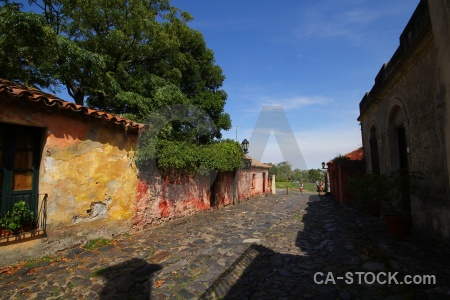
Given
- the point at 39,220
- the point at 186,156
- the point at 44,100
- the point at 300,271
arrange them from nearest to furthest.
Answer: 1. the point at 300,271
2. the point at 44,100
3. the point at 39,220
4. the point at 186,156

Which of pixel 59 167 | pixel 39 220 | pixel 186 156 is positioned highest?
pixel 186 156

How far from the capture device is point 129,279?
436 centimetres

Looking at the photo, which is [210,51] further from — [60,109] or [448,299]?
[448,299]

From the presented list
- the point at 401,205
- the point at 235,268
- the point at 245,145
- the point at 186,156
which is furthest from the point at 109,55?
the point at 401,205

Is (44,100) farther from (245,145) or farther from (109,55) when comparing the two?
(245,145)

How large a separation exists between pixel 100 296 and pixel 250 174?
16.8 meters

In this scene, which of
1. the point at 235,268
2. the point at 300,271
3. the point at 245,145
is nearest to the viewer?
the point at 300,271

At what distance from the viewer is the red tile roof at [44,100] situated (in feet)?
15.1

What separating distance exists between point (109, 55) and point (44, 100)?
6717 mm

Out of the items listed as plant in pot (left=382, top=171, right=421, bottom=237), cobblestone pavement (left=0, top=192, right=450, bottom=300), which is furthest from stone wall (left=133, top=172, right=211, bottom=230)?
plant in pot (left=382, top=171, right=421, bottom=237)

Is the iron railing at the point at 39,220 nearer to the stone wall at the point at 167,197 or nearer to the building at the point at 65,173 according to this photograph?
the building at the point at 65,173

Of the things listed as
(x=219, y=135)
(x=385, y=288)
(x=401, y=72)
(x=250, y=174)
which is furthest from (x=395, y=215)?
(x=250, y=174)

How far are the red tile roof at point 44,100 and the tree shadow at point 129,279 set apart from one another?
3423 mm

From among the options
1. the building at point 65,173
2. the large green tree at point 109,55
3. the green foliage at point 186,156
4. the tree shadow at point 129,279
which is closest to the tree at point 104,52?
the large green tree at point 109,55
